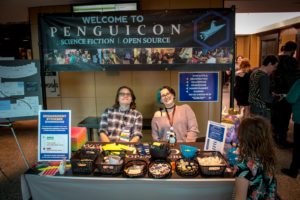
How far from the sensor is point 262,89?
332 centimetres

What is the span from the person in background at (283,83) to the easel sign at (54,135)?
3.08m

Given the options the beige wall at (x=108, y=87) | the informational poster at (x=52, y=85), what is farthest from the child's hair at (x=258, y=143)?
the informational poster at (x=52, y=85)

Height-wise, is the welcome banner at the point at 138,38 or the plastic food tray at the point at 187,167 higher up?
the welcome banner at the point at 138,38

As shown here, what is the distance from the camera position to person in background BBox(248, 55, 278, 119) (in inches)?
130

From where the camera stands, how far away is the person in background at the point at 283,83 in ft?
11.4

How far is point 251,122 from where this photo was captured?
1.37 m

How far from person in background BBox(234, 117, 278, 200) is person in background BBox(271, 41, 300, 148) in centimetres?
257

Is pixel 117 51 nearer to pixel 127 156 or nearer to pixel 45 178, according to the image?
pixel 127 156

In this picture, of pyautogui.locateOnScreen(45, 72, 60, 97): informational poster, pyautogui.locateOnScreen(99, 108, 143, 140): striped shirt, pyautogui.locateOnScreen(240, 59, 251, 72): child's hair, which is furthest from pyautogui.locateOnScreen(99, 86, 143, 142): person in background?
pyautogui.locateOnScreen(240, 59, 251, 72): child's hair

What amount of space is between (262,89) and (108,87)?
2188mm

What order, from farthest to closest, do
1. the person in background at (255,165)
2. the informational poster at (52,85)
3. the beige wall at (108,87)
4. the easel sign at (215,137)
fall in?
the informational poster at (52,85) → the beige wall at (108,87) → the easel sign at (215,137) → the person in background at (255,165)

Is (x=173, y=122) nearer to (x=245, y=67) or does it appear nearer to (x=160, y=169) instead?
(x=160, y=169)

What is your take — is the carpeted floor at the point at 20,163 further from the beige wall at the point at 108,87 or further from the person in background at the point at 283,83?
the beige wall at the point at 108,87

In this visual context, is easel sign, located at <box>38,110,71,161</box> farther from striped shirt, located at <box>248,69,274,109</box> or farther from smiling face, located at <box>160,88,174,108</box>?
striped shirt, located at <box>248,69,274,109</box>
